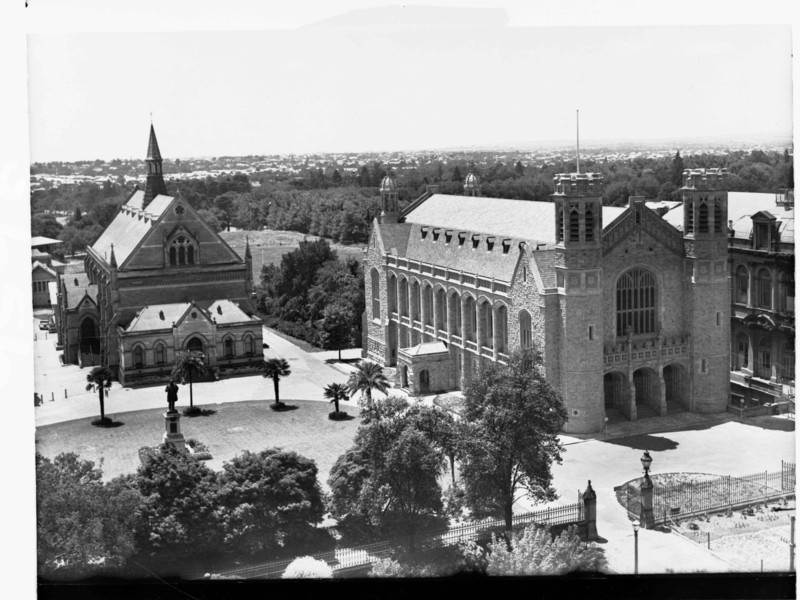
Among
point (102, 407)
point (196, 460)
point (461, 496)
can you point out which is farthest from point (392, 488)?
point (102, 407)

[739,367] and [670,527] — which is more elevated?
[739,367]

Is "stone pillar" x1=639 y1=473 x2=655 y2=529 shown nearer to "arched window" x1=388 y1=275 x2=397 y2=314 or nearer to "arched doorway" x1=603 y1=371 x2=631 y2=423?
"arched doorway" x1=603 y1=371 x2=631 y2=423

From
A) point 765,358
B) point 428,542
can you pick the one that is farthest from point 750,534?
point 765,358

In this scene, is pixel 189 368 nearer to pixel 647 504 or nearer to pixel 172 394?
pixel 172 394

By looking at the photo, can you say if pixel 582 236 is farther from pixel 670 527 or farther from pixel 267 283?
pixel 267 283

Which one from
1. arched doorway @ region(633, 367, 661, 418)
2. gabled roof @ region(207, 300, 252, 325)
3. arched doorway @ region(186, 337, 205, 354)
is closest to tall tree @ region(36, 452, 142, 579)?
arched doorway @ region(186, 337, 205, 354)

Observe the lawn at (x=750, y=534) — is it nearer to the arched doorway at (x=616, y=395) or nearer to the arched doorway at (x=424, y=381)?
the arched doorway at (x=616, y=395)
